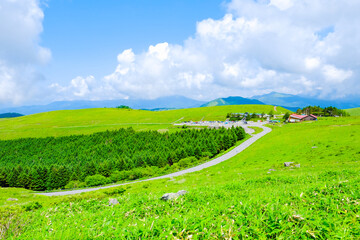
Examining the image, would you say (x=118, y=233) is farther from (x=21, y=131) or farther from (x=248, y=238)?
(x=21, y=131)

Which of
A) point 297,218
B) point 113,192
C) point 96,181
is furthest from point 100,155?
point 297,218

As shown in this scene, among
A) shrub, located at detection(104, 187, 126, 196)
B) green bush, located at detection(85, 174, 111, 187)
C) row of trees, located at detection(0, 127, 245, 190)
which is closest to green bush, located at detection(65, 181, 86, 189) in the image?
green bush, located at detection(85, 174, 111, 187)

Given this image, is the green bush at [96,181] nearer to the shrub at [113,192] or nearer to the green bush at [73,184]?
the green bush at [73,184]

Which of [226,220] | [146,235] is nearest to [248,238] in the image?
[226,220]

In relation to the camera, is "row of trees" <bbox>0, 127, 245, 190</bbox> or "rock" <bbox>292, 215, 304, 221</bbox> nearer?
"rock" <bbox>292, 215, 304, 221</bbox>

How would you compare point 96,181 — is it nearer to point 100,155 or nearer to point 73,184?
point 73,184

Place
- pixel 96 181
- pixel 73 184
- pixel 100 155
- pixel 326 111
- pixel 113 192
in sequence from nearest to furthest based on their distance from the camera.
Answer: pixel 113 192
pixel 96 181
pixel 73 184
pixel 100 155
pixel 326 111

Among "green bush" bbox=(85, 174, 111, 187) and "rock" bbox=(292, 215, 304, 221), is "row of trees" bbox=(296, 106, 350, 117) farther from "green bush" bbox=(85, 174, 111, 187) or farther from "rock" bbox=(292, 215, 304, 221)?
"rock" bbox=(292, 215, 304, 221)

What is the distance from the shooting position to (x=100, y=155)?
4124 inches

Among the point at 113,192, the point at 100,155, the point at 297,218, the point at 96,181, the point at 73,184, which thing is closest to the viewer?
the point at 297,218

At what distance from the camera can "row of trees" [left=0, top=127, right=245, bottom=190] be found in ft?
222

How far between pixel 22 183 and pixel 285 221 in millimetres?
91203

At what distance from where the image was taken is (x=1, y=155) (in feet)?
418

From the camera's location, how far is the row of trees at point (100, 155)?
6781cm
